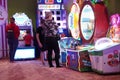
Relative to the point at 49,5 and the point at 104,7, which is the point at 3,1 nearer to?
the point at 49,5

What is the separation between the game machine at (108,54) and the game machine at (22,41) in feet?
13.8

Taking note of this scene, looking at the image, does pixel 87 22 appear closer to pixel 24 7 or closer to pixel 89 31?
pixel 89 31

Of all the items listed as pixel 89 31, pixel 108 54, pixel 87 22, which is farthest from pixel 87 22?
pixel 108 54

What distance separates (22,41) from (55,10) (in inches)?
64.1

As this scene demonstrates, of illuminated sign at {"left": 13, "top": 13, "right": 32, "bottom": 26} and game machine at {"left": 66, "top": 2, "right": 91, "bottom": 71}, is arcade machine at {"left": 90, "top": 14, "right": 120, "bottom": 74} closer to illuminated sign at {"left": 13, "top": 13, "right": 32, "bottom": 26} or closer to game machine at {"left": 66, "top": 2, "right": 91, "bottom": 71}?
game machine at {"left": 66, "top": 2, "right": 91, "bottom": 71}

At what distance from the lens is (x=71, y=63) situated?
753cm

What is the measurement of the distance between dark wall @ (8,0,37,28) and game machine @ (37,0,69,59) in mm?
1514

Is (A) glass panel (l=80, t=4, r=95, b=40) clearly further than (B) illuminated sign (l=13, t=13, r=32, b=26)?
No

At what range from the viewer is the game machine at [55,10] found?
10438 millimetres

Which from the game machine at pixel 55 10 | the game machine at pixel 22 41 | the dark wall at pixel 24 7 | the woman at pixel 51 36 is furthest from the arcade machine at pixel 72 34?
the dark wall at pixel 24 7

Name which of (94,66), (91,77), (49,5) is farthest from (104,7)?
(49,5)

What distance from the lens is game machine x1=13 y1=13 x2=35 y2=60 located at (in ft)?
34.4

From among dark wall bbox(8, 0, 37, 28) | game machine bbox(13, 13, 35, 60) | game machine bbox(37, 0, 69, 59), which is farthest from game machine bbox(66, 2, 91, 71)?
dark wall bbox(8, 0, 37, 28)

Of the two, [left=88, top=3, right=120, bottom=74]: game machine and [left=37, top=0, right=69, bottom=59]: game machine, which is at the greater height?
[left=37, top=0, right=69, bottom=59]: game machine
